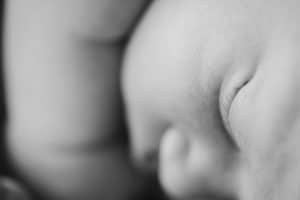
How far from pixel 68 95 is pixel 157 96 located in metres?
0.09

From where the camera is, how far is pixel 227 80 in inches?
11.8

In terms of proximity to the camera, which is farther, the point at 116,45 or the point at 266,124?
the point at 116,45

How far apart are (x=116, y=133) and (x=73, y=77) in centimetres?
9

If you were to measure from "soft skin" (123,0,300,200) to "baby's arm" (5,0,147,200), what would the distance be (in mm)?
28

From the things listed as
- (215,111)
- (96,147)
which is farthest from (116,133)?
(215,111)

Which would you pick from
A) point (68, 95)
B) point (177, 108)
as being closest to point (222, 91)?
point (177, 108)

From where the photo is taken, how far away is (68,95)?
400mm

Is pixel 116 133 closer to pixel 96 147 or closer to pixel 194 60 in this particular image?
pixel 96 147

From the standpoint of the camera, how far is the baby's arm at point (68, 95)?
36cm

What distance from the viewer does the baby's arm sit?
1.17ft

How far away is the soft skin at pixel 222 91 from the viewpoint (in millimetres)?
273

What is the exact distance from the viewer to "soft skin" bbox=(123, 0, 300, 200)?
273mm

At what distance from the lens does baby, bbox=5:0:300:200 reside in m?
0.28

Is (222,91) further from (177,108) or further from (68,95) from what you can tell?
(68,95)
